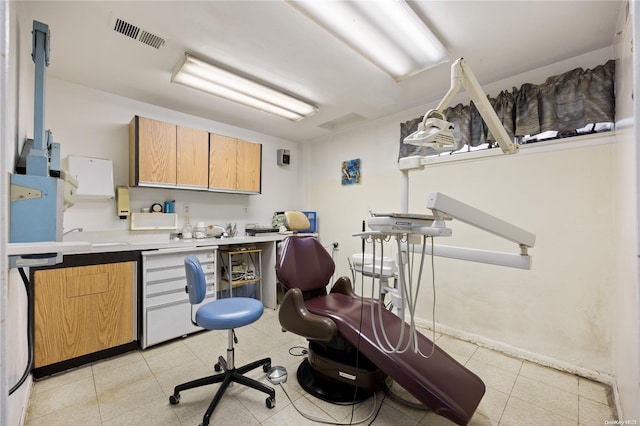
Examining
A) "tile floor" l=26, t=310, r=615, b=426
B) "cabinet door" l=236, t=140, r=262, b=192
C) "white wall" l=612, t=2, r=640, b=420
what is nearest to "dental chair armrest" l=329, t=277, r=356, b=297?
"tile floor" l=26, t=310, r=615, b=426

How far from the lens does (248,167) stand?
384cm

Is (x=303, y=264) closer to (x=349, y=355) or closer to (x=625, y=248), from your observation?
(x=349, y=355)

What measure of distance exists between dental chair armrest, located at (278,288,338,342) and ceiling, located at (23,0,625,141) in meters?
1.99

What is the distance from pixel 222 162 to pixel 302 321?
8.30 ft

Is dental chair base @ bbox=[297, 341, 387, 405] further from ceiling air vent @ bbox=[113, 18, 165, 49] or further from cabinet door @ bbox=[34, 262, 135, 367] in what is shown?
ceiling air vent @ bbox=[113, 18, 165, 49]

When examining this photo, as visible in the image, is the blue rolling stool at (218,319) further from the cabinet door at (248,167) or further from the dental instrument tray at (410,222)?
the cabinet door at (248,167)

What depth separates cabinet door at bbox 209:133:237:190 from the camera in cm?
347

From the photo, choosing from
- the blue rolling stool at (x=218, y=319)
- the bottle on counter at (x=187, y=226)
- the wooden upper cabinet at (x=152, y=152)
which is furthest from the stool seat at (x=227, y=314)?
the wooden upper cabinet at (x=152, y=152)

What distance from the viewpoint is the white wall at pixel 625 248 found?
4.47 ft

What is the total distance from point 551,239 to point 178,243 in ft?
11.9

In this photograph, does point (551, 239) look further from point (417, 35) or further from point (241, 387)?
point (241, 387)

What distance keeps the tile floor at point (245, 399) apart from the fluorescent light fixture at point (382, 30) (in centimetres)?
266

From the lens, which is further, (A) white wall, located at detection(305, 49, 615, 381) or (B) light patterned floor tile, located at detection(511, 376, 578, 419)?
(A) white wall, located at detection(305, 49, 615, 381)

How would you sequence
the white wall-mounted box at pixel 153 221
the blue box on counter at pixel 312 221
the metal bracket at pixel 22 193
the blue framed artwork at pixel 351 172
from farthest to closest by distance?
the blue box on counter at pixel 312 221 → the blue framed artwork at pixel 351 172 → the white wall-mounted box at pixel 153 221 → the metal bracket at pixel 22 193
